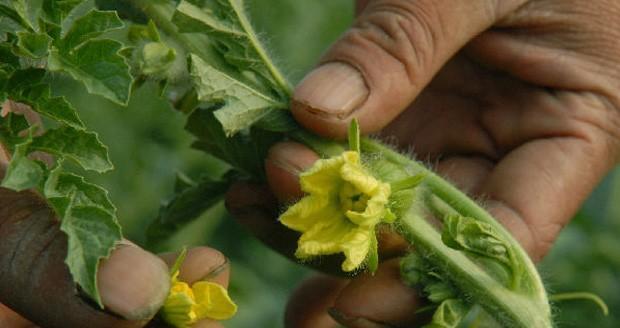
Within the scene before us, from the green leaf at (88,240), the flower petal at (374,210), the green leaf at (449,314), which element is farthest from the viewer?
the green leaf at (449,314)

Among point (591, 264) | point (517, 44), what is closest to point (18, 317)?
point (517, 44)

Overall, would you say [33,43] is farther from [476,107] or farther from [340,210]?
[476,107]

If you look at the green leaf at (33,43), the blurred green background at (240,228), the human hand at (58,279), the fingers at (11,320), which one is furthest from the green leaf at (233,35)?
the blurred green background at (240,228)

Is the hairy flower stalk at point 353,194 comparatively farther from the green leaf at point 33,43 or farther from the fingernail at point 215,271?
the green leaf at point 33,43

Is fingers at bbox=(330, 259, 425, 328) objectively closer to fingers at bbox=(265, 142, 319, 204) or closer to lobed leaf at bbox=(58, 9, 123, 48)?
fingers at bbox=(265, 142, 319, 204)

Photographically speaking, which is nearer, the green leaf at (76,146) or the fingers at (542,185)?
the green leaf at (76,146)

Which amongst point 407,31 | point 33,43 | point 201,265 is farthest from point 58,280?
point 407,31
